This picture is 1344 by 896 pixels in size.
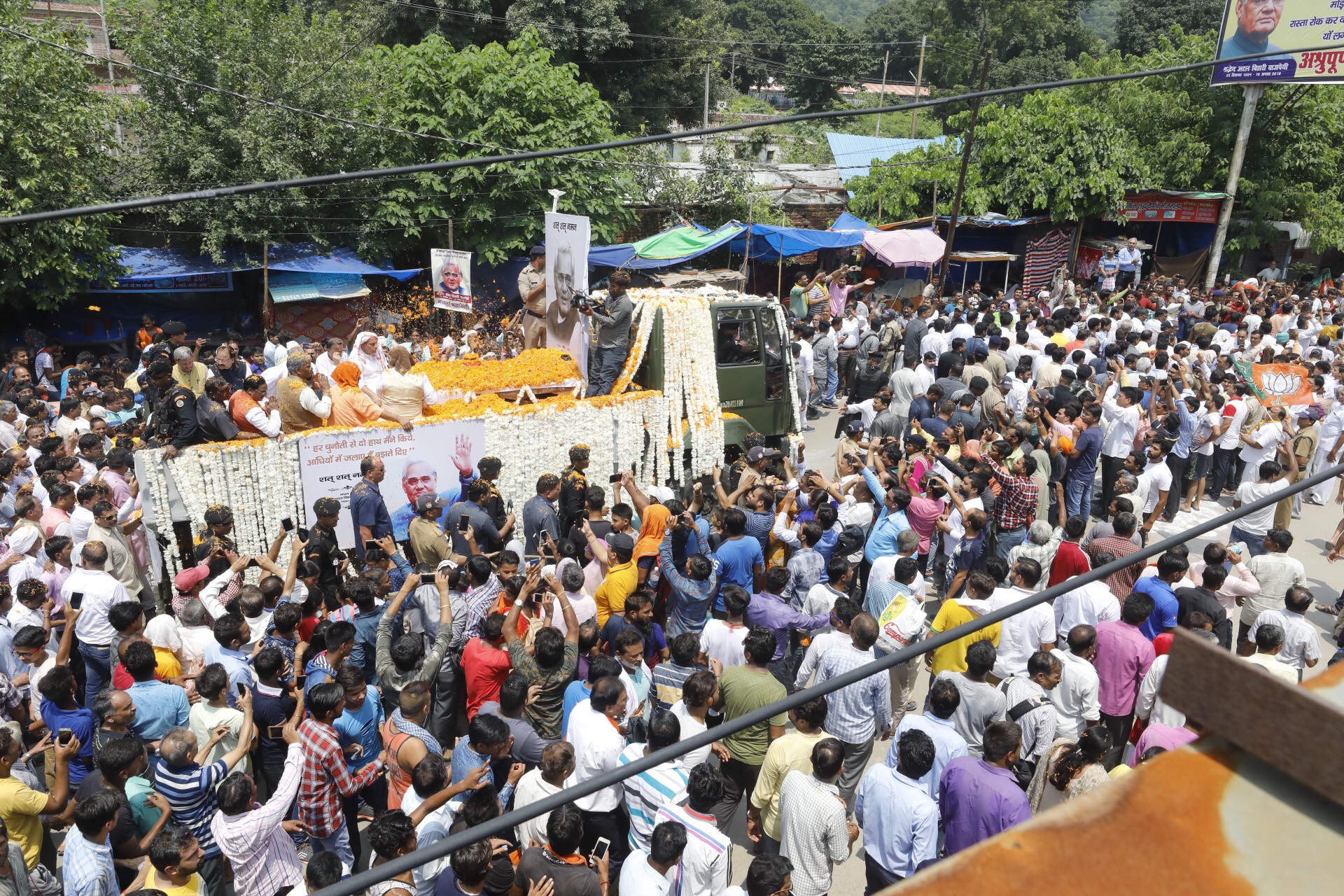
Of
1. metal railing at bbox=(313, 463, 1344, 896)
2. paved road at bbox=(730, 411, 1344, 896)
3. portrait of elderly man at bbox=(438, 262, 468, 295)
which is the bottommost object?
paved road at bbox=(730, 411, 1344, 896)

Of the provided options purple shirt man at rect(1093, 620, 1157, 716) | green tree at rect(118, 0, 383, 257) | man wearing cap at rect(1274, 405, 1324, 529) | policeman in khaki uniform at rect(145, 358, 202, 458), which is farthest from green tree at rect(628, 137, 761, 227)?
purple shirt man at rect(1093, 620, 1157, 716)

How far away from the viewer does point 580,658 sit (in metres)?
5.76

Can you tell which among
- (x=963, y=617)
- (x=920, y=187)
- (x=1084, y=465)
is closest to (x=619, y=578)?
(x=963, y=617)

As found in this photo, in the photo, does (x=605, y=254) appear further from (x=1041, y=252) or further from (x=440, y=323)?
(x=1041, y=252)

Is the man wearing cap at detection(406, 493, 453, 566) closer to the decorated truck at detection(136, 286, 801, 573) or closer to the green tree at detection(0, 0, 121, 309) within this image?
the decorated truck at detection(136, 286, 801, 573)

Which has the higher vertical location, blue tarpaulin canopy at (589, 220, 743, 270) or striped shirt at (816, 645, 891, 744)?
blue tarpaulin canopy at (589, 220, 743, 270)

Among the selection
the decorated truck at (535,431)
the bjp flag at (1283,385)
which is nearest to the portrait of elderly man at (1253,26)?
the bjp flag at (1283,385)

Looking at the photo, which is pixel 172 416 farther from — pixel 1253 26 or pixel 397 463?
pixel 1253 26

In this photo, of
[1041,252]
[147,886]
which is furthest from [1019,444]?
[1041,252]

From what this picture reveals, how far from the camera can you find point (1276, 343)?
47.2ft

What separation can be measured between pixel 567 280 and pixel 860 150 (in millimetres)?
21141

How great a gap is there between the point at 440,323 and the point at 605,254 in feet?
12.3

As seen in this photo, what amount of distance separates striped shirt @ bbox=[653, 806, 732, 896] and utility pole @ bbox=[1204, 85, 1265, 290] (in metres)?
24.7

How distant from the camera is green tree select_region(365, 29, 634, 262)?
62.9 ft
